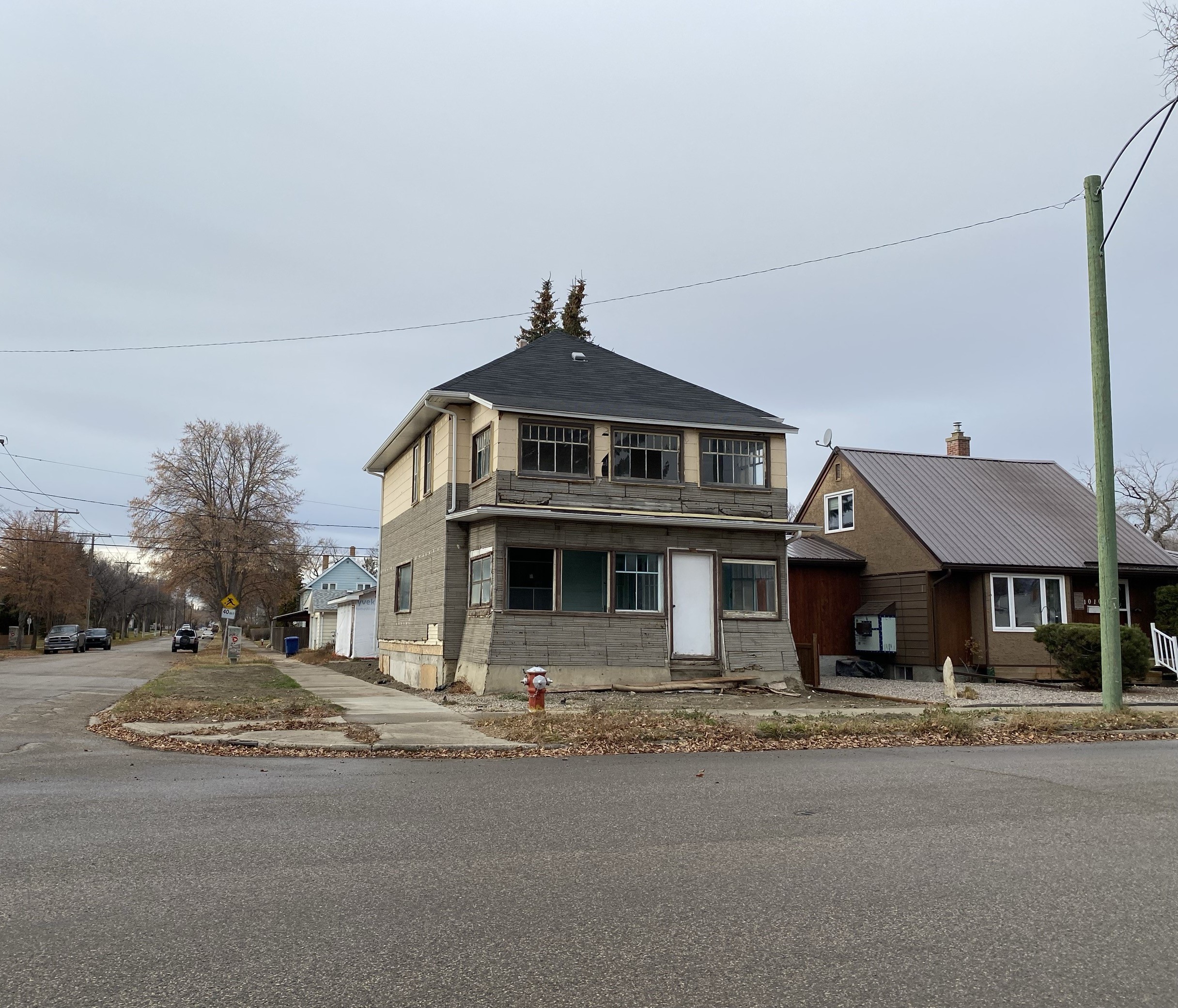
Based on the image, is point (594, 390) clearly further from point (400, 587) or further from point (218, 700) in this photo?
point (218, 700)

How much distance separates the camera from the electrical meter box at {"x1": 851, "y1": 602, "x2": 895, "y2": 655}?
26188 millimetres

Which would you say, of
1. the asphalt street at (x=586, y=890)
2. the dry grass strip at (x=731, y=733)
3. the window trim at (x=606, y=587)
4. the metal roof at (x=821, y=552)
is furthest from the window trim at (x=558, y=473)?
the asphalt street at (x=586, y=890)

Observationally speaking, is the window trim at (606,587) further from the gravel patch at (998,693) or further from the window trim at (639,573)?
the gravel patch at (998,693)

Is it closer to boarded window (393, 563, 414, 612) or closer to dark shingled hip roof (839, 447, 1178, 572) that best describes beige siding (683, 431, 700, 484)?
dark shingled hip roof (839, 447, 1178, 572)

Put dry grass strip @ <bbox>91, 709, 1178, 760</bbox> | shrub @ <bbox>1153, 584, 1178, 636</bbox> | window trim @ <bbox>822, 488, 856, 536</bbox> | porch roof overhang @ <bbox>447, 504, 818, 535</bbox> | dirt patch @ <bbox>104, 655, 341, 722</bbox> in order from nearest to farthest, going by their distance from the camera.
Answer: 1. dry grass strip @ <bbox>91, 709, 1178, 760</bbox>
2. dirt patch @ <bbox>104, 655, 341, 722</bbox>
3. porch roof overhang @ <bbox>447, 504, 818, 535</bbox>
4. shrub @ <bbox>1153, 584, 1178, 636</bbox>
5. window trim @ <bbox>822, 488, 856, 536</bbox>

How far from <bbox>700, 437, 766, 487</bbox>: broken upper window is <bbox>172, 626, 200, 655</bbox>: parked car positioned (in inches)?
1756

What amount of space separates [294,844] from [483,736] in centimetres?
633

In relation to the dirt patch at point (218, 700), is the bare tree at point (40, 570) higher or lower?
higher

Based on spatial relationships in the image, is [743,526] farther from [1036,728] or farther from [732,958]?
[732,958]

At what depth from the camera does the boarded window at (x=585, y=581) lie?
20.6m

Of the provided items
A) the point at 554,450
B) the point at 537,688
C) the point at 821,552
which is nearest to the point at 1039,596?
the point at 821,552

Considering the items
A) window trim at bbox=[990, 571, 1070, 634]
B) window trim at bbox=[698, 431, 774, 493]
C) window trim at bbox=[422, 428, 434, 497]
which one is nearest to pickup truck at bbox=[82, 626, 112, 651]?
window trim at bbox=[422, 428, 434, 497]

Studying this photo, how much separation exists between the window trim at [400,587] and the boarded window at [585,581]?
6.44 m

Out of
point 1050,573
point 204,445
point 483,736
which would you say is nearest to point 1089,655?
point 1050,573
